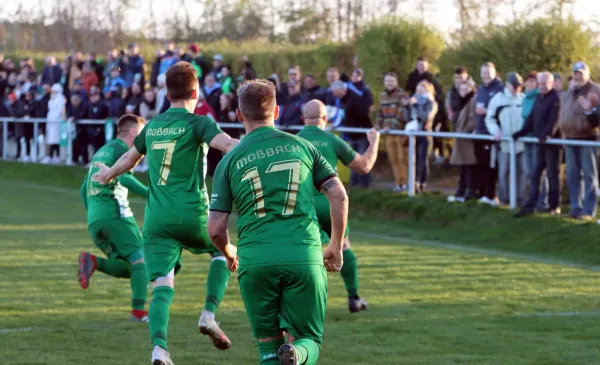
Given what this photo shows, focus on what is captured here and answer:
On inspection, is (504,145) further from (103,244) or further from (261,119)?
(261,119)

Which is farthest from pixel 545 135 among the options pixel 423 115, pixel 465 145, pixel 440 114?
pixel 440 114

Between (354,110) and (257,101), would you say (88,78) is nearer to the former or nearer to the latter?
(354,110)

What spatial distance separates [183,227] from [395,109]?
1072 centimetres

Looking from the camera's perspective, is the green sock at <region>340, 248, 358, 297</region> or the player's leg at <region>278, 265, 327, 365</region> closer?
the player's leg at <region>278, 265, 327, 365</region>

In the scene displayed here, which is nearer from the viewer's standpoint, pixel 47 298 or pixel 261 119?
pixel 261 119

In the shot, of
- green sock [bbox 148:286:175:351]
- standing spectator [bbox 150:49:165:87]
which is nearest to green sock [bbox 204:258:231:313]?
green sock [bbox 148:286:175:351]

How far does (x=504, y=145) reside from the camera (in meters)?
15.6

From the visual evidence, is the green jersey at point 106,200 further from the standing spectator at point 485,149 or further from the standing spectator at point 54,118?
the standing spectator at point 54,118

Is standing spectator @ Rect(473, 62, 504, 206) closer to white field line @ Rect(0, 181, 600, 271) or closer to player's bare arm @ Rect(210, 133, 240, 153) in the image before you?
white field line @ Rect(0, 181, 600, 271)

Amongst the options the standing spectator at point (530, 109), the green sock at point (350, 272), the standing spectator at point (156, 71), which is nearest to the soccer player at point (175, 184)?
the green sock at point (350, 272)

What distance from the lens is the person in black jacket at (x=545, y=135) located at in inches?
573

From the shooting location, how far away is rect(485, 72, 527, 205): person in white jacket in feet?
50.8

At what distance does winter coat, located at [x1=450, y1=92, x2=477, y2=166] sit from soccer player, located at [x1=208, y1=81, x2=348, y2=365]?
35.2ft

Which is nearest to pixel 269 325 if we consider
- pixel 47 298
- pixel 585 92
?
pixel 47 298
